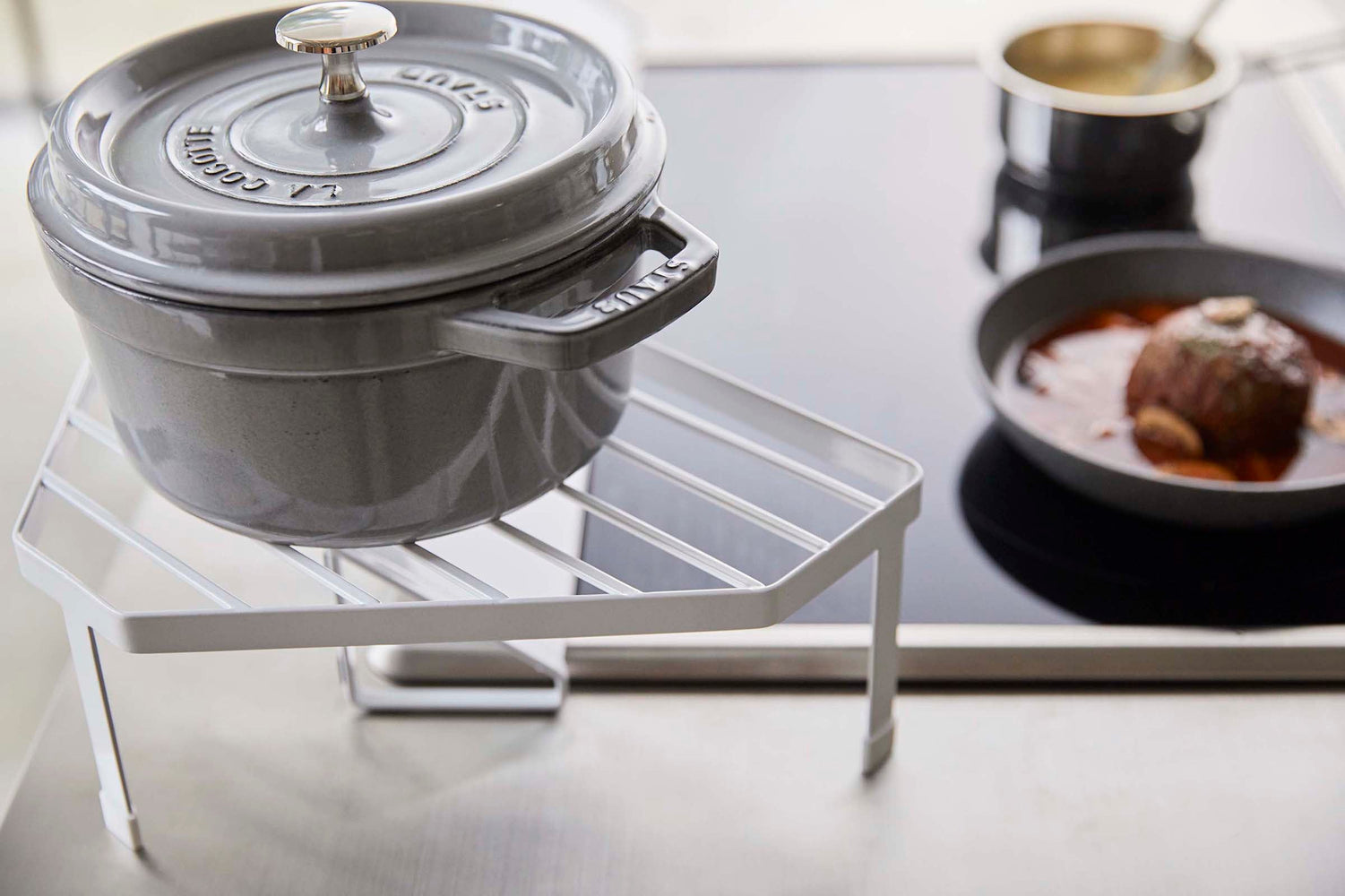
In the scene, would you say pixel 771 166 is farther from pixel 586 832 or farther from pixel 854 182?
pixel 586 832

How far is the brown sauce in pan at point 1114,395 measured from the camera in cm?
74

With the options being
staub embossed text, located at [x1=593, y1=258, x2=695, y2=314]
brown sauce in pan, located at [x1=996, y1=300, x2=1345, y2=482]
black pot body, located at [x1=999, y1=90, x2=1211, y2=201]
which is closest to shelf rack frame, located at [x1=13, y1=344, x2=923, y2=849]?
staub embossed text, located at [x1=593, y1=258, x2=695, y2=314]

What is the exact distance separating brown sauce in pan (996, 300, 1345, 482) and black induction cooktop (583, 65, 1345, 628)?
31 mm

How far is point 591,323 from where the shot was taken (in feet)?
1.38

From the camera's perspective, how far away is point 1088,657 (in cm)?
66

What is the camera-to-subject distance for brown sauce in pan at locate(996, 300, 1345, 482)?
743 millimetres

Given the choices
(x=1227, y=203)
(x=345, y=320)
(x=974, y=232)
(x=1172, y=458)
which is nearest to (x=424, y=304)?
(x=345, y=320)

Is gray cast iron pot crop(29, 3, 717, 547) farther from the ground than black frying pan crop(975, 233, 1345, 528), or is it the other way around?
gray cast iron pot crop(29, 3, 717, 547)

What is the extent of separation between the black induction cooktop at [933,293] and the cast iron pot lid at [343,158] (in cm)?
28

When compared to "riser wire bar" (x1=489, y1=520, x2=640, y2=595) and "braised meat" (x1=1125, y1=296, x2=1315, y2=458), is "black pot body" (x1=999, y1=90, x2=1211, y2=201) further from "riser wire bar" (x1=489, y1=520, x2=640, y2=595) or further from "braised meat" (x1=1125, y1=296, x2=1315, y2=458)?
"riser wire bar" (x1=489, y1=520, x2=640, y2=595)

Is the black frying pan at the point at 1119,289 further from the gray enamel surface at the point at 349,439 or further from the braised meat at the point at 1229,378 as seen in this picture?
the gray enamel surface at the point at 349,439

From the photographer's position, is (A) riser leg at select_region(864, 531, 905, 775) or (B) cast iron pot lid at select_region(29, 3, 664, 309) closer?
(B) cast iron pot lid at select_region(29, 3, 664, 309)

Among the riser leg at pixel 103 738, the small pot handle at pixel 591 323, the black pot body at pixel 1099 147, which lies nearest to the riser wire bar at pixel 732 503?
the small pot handle at pixel 591 323

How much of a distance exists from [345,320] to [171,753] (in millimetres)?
323
